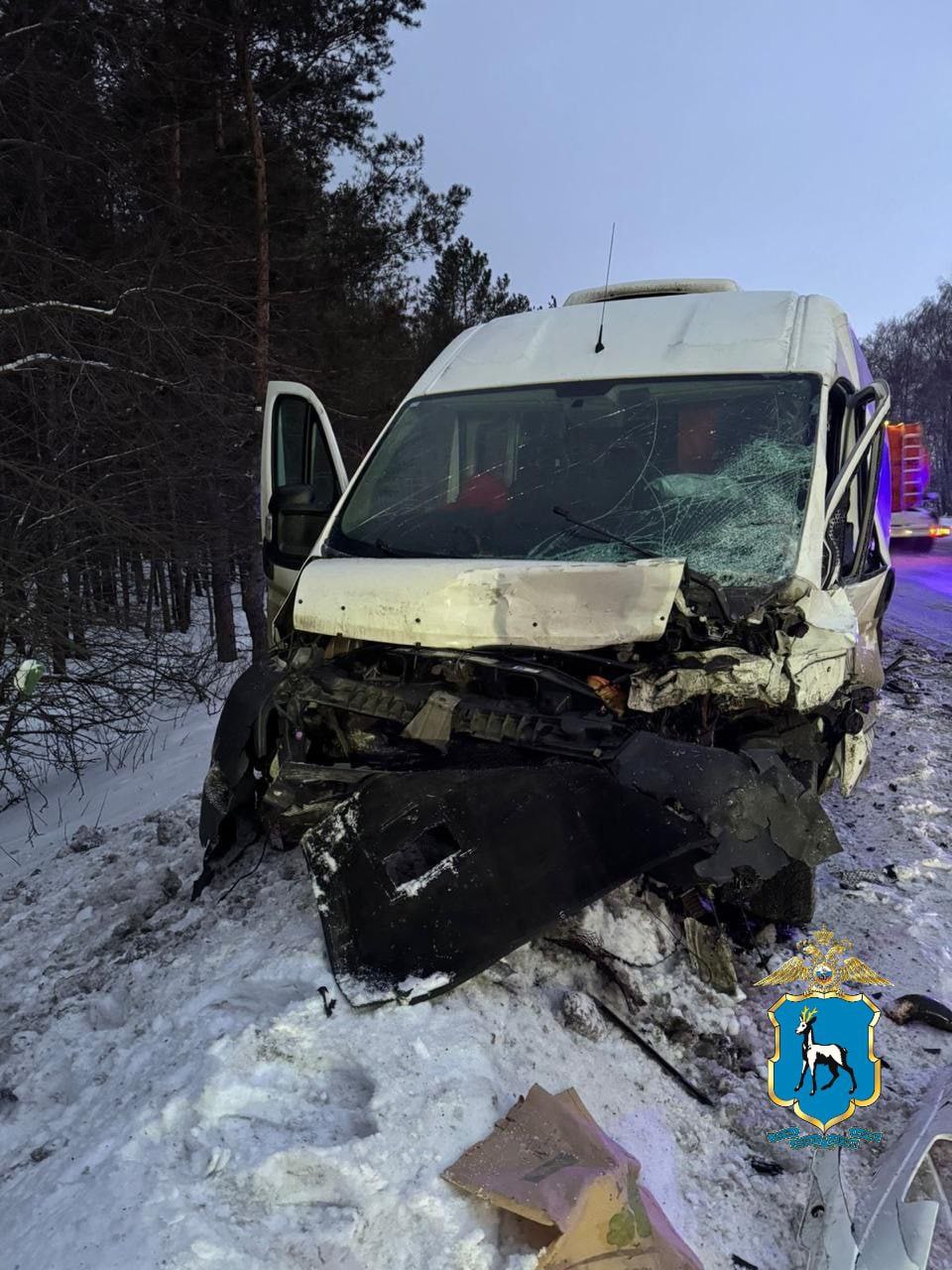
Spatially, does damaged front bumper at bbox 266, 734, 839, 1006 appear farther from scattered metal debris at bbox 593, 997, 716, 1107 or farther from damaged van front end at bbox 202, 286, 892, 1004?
scattered metal debris at bbox 593, 997, 716, 1107

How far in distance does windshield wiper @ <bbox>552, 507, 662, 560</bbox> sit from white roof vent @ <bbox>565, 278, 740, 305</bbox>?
2303mm

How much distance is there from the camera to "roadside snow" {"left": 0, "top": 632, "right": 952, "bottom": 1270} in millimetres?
1872

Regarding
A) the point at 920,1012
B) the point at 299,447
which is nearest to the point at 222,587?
the point at 299,447

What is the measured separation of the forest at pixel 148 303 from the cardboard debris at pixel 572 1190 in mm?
6325

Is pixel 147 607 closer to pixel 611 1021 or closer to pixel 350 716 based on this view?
pixel 350 716

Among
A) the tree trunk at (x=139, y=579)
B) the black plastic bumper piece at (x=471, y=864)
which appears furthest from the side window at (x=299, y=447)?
the tree trunk at (x=139, y=579)

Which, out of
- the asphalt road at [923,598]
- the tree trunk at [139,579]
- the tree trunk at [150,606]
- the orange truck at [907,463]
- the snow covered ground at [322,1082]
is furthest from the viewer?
the asphalt road at [923,598]

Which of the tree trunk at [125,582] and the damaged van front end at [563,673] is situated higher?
the damaged van front end at [563,673]

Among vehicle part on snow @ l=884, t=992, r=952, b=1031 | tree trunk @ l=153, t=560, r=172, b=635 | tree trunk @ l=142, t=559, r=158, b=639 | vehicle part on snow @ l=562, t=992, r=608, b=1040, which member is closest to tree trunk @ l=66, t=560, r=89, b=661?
tree trunk @ l=142, t=559, r=158, b=639

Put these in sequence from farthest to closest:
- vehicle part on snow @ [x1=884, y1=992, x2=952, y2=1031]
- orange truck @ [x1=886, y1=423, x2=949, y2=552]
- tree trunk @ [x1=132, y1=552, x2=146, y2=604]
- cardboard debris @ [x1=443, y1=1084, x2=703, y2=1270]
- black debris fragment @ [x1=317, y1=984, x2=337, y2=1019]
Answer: tree trunk @ [x1=132, y1=552, x2=146, y2=604], orange truck @ [x1=886, y1=423, x2=949, y2=552], vehicle part on snow @ [x1=884, y1=992, x2=952, y2=1031], black debris fragment @ [x1=317, y1=984, x2=337, y2=1019], cardboard debris @ [x1=443, y1=1084, x2=703, y2=1270]

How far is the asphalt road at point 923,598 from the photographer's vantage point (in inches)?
411

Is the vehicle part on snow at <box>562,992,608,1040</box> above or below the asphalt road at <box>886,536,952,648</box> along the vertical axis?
above

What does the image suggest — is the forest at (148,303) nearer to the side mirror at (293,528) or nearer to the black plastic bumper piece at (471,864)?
the side mirror at (293,528)

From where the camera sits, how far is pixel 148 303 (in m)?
8.09
